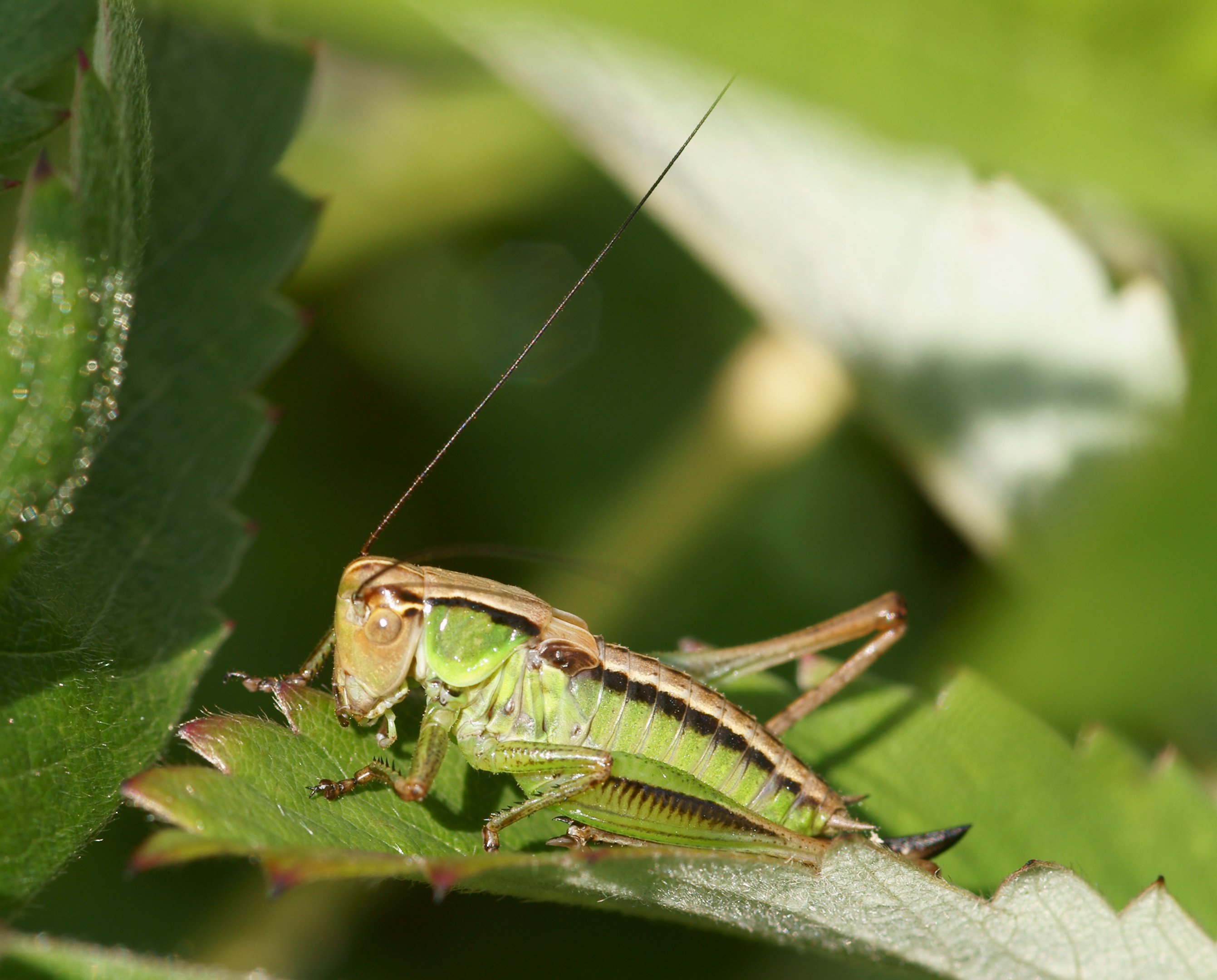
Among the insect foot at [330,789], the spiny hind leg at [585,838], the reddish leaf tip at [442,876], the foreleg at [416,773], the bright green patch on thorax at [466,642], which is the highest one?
the bright green patch on thorax at [466,642]

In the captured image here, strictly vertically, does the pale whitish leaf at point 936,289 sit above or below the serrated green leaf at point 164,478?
above

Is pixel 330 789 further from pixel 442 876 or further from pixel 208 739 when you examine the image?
pixel 442 876

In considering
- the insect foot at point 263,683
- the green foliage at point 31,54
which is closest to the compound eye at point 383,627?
the insect foot at point 263,683

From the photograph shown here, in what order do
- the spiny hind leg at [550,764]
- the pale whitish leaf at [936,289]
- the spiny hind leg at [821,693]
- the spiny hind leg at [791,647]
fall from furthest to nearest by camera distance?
1. the pale whitish leaf at [936,289]
2. the spiny hind leg at [791,647]
3. the spiny hind leg at [821,693]
4. the spiny hind leg at [550,764]

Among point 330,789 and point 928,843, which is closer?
point 330,789

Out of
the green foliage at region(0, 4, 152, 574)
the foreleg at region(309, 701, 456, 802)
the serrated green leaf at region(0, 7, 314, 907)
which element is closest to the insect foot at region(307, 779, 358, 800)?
the foreleg at region(309, 701, 456, 802)

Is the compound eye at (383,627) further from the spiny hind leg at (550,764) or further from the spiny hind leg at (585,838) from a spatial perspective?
the spiny hind leg at (585,838)

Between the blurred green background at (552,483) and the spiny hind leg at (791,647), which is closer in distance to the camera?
the blurred green background at (552,483)

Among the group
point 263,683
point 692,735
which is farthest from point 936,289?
point 263,683
